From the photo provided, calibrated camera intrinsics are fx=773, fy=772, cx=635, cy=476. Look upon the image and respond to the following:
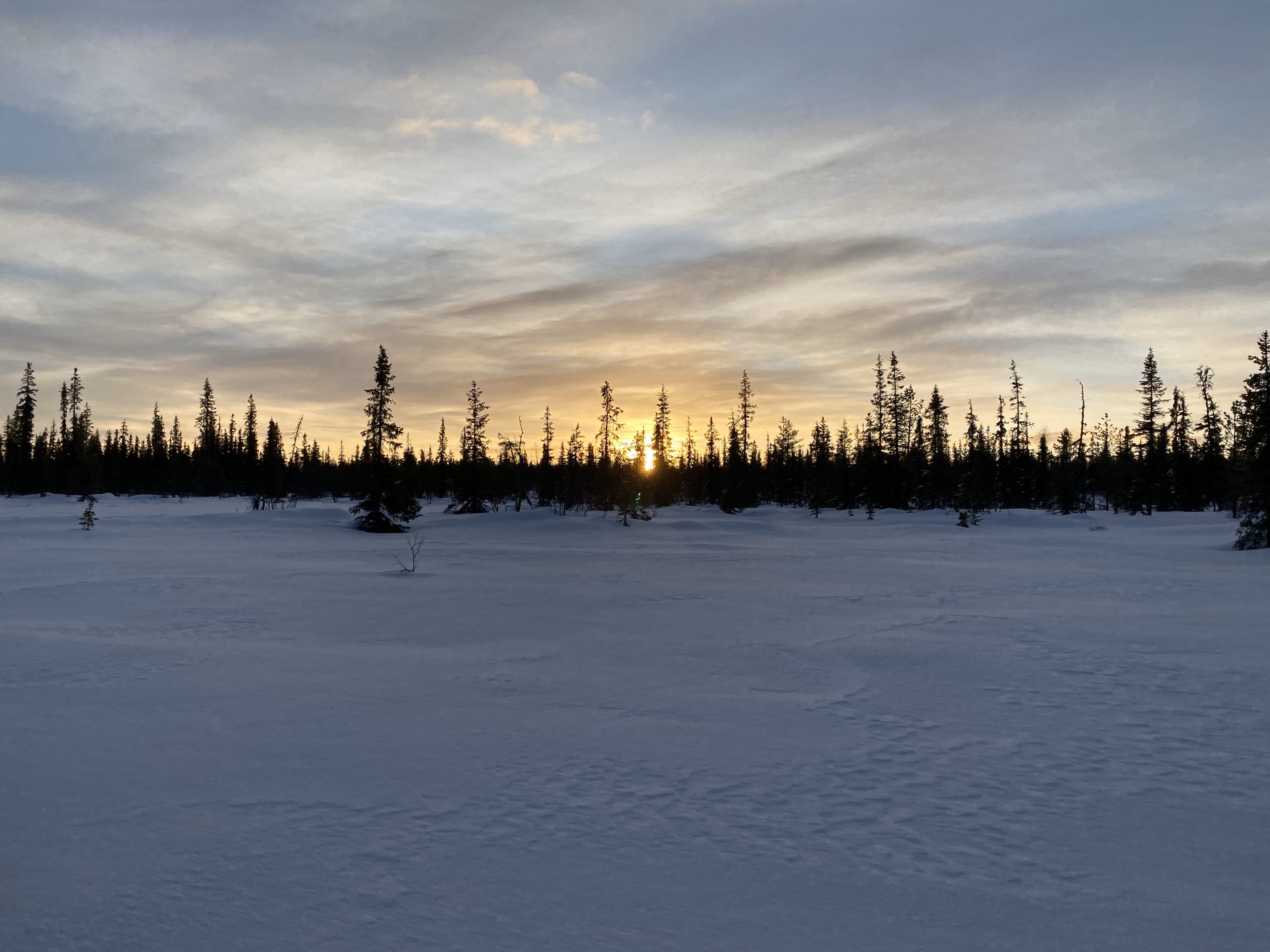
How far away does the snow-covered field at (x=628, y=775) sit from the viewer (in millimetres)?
3699

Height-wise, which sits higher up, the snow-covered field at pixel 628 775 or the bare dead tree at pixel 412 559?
Answer: the bare dead tree at pixel 412 559

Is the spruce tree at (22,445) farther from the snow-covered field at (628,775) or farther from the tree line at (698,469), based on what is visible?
the snow-covered field at (628,775)

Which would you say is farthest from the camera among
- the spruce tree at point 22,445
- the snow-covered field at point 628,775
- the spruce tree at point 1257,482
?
the spruce tree at point 22,445

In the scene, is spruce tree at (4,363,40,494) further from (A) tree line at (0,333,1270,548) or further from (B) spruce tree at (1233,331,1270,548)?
(B) spruce tree at (1233,331,1270,548)

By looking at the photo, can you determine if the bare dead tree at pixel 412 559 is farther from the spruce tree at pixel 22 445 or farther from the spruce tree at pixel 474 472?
the spruce tree at pixel 22 445

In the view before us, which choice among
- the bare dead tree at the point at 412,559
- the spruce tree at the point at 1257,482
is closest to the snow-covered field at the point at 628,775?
the bare dead tree at the point at 412,559

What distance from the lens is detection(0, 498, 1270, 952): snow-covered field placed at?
12.1ft

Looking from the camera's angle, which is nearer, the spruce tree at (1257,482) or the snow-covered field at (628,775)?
the snow-covered field at (628,775)

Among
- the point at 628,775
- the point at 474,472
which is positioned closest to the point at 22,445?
the point at 474,472

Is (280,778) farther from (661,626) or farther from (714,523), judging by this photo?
(714,523)

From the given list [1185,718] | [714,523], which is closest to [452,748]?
[1185,718]

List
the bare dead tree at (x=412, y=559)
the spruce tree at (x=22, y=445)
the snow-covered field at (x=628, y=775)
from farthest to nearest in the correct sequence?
the spruce tree at (x=22, y=445)
the bare dead tree at (x=412, y=559)
the snow-covered field at (x=628, y=775)

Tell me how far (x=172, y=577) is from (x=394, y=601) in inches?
218

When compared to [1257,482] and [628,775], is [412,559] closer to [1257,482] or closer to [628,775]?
[628,775]
